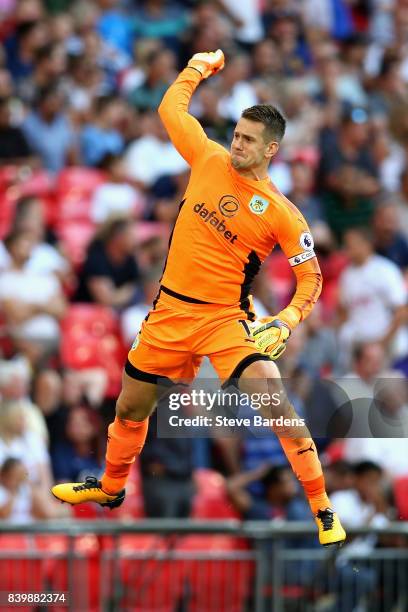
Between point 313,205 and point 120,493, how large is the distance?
743 cm

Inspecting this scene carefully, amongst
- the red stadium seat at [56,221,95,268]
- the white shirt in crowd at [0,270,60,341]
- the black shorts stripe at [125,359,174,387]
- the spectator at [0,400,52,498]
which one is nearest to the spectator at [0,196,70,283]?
the white shirt in crowd at [0,270,60,341]

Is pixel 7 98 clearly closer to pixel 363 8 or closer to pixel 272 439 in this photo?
pixel 272 439

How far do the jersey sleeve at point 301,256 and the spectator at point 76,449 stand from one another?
13.6ft

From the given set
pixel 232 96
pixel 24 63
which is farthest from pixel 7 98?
pixel 232 96

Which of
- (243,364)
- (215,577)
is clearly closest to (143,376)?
(243,364)

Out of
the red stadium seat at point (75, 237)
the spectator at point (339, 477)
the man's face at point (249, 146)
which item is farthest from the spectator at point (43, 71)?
the man's face at point (249, 146)

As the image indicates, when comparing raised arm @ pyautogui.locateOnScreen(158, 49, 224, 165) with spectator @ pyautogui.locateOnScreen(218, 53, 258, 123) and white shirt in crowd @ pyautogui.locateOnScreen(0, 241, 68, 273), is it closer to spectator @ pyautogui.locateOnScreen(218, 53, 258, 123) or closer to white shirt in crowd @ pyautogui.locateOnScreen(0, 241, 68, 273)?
white shirt in crowd @ pyautogui.locateOnScreen(0, 241, 68, 273)

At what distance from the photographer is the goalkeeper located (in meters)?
9.57

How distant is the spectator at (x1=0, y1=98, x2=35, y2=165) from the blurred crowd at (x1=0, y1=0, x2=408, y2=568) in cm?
2

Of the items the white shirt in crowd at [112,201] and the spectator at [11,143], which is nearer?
the white shirt in crowd at [112,201]

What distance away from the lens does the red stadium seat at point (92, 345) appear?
14.4 meters

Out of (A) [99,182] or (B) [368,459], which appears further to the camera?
(A) [99,182]

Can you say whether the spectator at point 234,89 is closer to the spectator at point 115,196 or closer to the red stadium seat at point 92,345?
the spectator at point 115,196

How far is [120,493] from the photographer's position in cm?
1055
